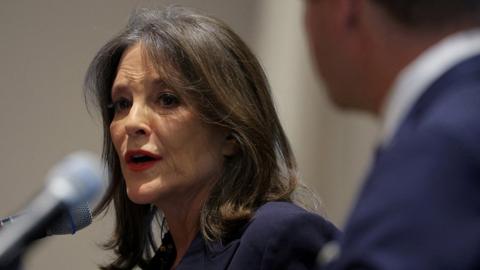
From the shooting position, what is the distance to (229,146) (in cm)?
178

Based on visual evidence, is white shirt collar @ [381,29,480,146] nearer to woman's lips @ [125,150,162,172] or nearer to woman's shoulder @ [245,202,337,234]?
woman's shoulder @ [245,202,337,234]

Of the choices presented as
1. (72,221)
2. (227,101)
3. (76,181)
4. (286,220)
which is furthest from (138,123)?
(76,181)

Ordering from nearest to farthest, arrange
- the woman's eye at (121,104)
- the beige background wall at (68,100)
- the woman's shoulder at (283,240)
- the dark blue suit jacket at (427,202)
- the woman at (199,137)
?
the dark blue suit jacket at (427,202)
the woman's shoulder at (283,240)
the woman at (199,137)
the woman's eye at (121,104)
the beige background wall at (68,100)

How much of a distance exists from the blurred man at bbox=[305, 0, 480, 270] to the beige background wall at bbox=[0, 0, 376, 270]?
207 cm

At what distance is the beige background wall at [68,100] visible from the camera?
295cm

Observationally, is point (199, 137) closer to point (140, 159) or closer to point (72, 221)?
point (140, 159)

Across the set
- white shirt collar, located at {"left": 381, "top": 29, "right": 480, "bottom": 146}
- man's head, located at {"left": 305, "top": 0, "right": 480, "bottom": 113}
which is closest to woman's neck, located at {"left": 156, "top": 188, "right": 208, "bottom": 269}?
man's head, located at {"left": 305, "top": 0, "right": 480, "bottom": 113}

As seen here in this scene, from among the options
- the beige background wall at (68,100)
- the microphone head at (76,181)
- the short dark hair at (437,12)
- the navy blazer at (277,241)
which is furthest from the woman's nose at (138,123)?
the beige background wall at (68,100)

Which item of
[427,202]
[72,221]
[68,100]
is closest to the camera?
[427,202]

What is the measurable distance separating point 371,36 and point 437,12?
0.07 meters

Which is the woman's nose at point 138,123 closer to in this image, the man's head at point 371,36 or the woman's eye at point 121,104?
the woman's eye at point 121,104

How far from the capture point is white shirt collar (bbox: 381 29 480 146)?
2.35ft

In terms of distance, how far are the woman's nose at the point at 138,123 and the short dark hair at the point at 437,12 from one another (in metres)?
1.01

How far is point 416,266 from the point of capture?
24.8 inches
